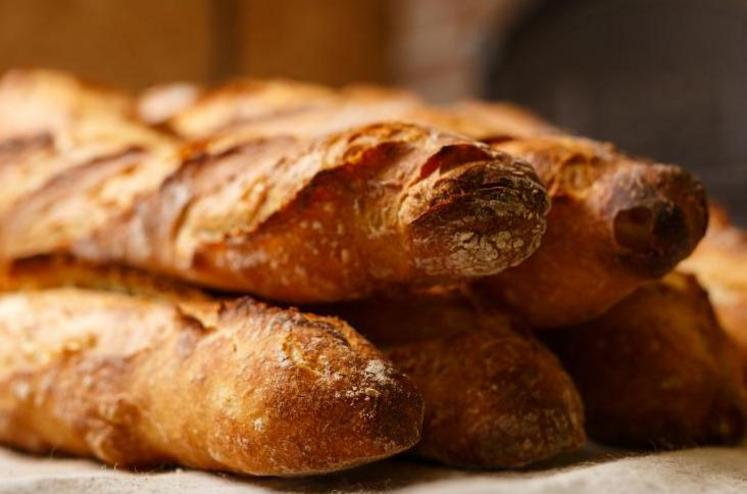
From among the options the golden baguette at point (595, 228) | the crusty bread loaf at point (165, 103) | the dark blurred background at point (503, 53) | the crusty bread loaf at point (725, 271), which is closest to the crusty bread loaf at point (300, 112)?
the crusty bread loaf at point (165, 103)

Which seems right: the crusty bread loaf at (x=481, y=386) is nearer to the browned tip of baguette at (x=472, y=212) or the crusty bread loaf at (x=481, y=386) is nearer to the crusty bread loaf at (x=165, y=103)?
the browned tip of baguette at (x=472, y=212)

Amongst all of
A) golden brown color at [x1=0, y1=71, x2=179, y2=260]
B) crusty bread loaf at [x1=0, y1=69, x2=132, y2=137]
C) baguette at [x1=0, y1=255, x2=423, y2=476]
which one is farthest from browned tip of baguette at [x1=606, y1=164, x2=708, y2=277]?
crusty bread loaf at [x1=0, y1=69, x2=132, y2=137]

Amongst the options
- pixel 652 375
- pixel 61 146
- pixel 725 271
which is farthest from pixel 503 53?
pixel 652 375

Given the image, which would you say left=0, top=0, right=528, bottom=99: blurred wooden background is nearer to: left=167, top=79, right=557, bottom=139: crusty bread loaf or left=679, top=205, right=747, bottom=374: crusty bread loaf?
left=167, top=79, right=557, bottom=139: crusty bread loaf

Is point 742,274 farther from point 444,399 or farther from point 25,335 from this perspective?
point 25,335

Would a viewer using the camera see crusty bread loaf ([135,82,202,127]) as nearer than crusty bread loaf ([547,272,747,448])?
No

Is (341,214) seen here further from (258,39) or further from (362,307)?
(258,39)

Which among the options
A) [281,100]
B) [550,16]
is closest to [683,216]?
[281,100]
